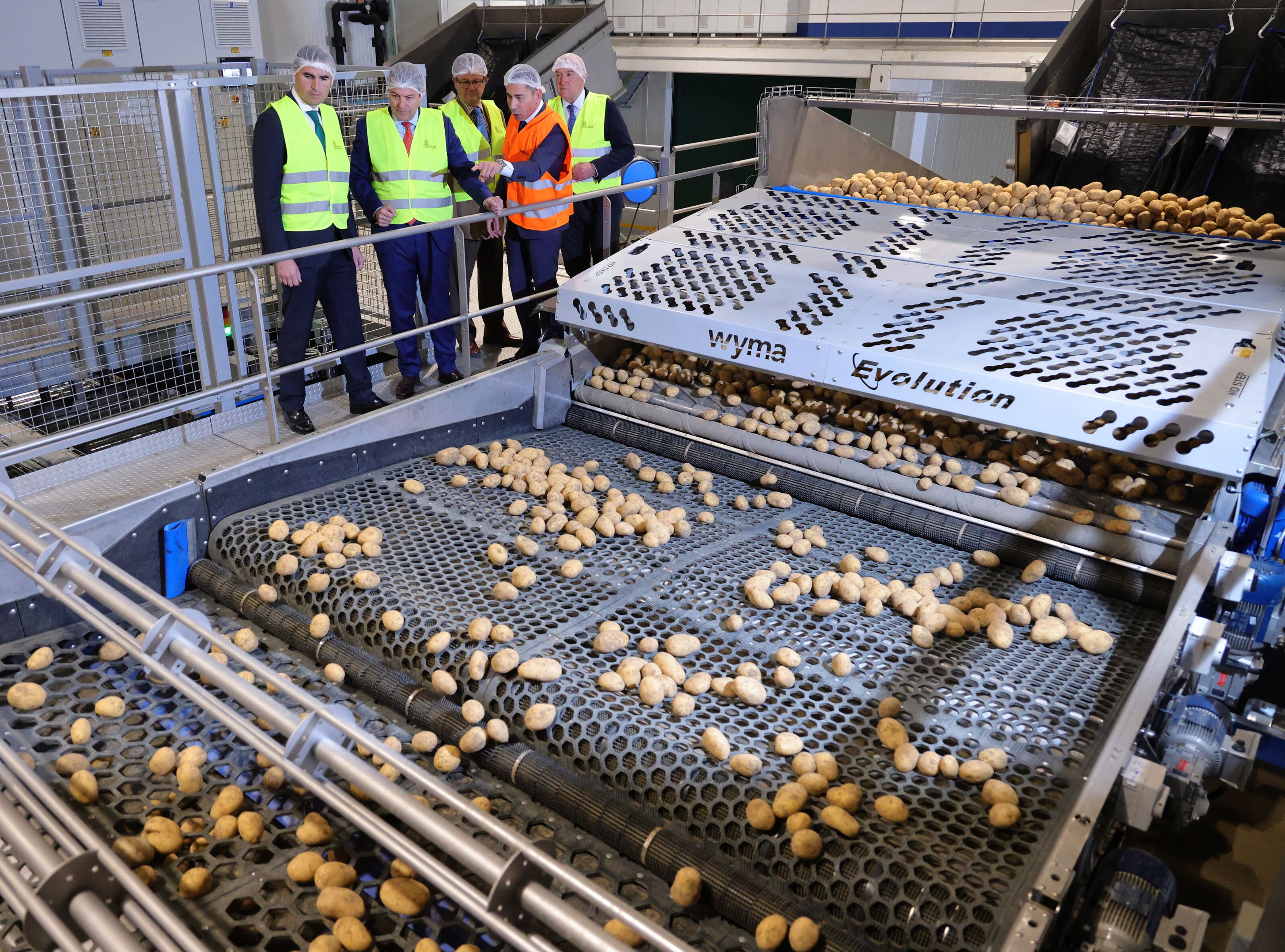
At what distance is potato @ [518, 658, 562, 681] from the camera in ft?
7.34

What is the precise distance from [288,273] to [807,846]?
291cm

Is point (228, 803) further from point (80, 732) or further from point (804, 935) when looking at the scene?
point (804, 935)

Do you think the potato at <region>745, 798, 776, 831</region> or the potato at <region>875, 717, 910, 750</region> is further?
the potato at <region>875, 717, 910, 750</region>

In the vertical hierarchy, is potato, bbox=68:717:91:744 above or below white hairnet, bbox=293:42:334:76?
below

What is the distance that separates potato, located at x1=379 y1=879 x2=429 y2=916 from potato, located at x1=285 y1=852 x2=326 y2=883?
101 mm

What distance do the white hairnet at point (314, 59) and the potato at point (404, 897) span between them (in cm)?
311

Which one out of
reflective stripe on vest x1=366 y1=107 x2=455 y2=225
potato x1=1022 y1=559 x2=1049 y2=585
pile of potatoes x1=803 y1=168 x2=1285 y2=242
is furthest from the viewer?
reflective stripe on vest x1=366 y1=107 x2=455 y2=225

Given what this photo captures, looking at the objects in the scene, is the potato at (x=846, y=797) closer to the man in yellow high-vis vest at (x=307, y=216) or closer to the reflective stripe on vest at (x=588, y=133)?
the man in yellow high-vis vest at (x=307, y=216)

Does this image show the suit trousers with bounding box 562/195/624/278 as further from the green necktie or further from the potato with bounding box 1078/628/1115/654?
the potato with bounding box 1078/628/1115/654

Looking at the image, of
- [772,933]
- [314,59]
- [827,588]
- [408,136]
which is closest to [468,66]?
[408,136]

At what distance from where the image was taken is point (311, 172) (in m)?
3.66

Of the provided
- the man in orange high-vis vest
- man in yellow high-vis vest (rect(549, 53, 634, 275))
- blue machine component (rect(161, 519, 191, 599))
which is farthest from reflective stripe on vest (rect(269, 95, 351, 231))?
blue machine component (rect(161, 519, 191, 599))

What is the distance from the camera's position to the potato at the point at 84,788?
195 cm

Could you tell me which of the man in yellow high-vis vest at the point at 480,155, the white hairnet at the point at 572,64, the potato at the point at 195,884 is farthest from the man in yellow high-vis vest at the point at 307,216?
the potato at the point at 195,884
